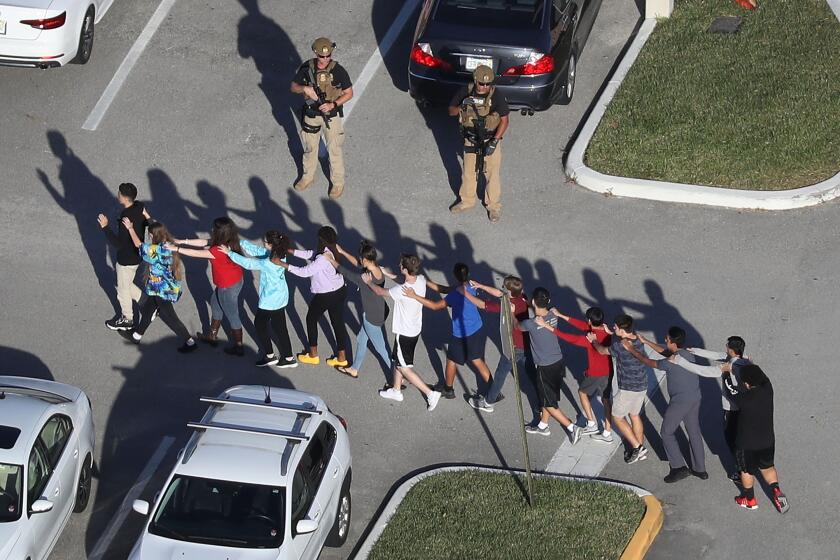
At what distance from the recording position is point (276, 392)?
38.1ft

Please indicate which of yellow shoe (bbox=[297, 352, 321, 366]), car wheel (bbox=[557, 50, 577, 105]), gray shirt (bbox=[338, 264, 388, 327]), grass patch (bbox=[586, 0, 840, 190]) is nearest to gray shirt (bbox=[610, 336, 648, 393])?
gray shirt (bbox=[338, 264, 388, 327])

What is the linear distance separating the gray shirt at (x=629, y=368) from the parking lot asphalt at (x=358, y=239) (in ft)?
2.88

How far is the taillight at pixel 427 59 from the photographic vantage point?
15562 mm

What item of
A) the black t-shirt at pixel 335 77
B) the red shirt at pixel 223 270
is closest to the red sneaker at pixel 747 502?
the red shirt at pixel 223 270

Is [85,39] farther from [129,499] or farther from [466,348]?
[466,348]

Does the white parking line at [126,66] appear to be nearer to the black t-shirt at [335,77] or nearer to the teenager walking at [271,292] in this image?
the black t-shirt at [335,77]

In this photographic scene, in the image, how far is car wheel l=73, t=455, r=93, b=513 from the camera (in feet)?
38.2

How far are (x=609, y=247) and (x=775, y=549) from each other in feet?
14.5

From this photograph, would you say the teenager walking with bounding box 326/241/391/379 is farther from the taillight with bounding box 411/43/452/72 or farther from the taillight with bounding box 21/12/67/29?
the taillight with bounding box 21/12/67/29

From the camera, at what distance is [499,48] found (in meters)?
15.3

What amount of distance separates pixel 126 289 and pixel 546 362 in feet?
14.8

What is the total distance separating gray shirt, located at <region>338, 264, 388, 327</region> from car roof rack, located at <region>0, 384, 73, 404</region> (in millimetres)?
2810

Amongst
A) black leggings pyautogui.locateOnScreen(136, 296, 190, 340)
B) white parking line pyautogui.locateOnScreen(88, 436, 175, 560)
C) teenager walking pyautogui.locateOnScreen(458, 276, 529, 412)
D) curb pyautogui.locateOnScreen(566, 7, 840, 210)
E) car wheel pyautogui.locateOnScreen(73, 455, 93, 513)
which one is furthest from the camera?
curb pyautogui.locateOnScreen(566, 7, 840, 210)

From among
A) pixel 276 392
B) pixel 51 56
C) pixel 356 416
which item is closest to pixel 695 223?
pixel 356 416
